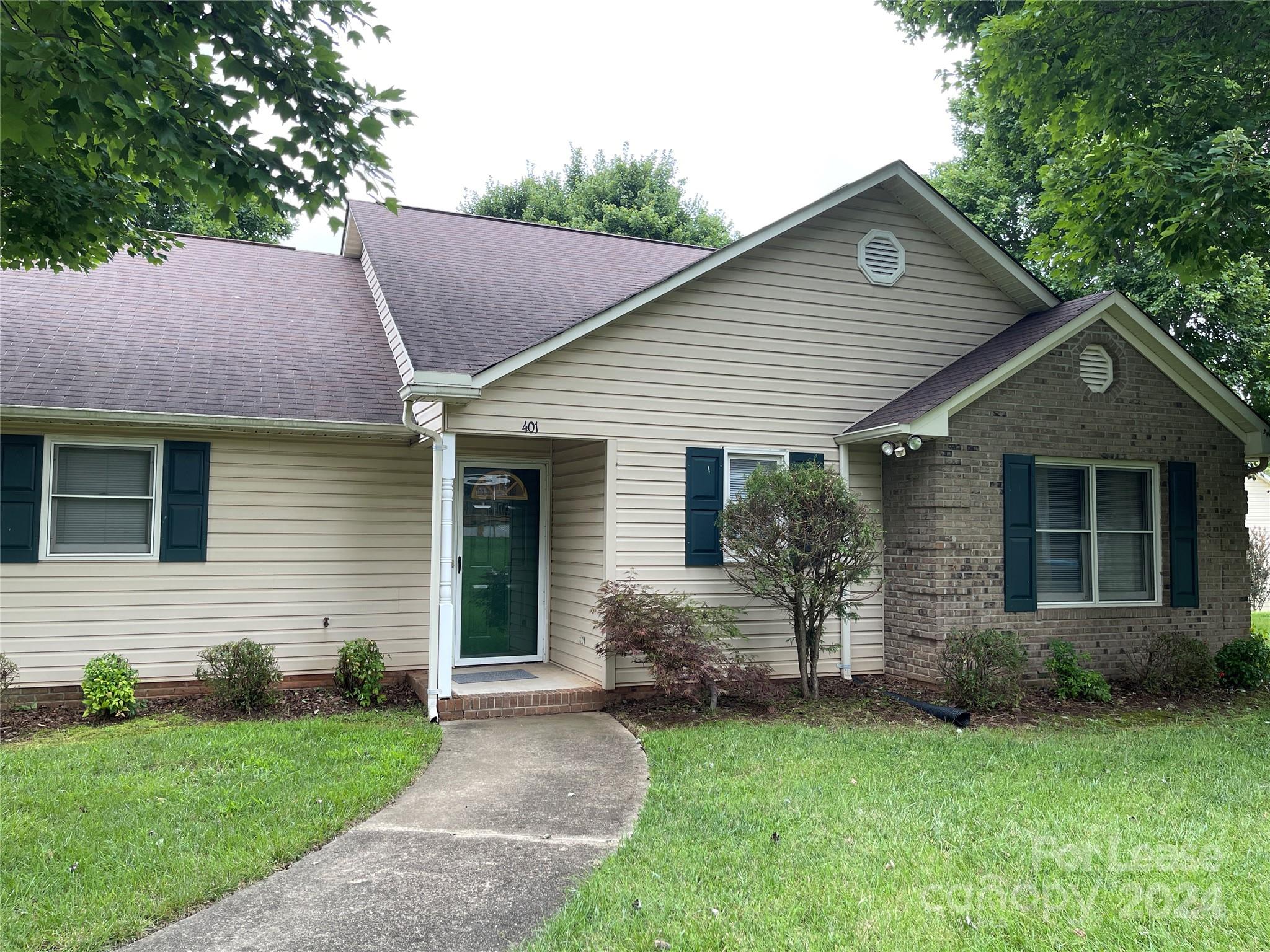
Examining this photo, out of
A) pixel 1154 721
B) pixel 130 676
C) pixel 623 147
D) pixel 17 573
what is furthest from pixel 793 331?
pixel 623 147

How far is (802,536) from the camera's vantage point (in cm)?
827

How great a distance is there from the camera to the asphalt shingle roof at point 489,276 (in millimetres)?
8977

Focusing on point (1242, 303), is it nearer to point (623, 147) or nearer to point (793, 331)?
point (793, 331)

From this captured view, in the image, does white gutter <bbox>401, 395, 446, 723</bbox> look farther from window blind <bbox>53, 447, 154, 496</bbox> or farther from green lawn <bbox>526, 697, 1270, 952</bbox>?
window blind <bbox>53, 447, 154, 496</bbox>

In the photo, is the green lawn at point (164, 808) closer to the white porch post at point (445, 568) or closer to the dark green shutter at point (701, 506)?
the white porch post at point (445, 568)

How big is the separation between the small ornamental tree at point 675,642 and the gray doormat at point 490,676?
119 centimetres

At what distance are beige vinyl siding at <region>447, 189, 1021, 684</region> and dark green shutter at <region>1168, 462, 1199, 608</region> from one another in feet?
8.52

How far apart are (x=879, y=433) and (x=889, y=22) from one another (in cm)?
876

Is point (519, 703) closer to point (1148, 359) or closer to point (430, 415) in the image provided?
point (430, 415)

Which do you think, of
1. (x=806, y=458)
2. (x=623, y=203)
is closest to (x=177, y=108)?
(x=806, y=458)

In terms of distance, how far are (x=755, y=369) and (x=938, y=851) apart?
5.80 metres

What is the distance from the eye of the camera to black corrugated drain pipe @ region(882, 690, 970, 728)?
25.7 ft

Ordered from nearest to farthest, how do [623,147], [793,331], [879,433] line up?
1. [879,433]
2. [793,331]
3. [623,147]

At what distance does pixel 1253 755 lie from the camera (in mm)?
6645
